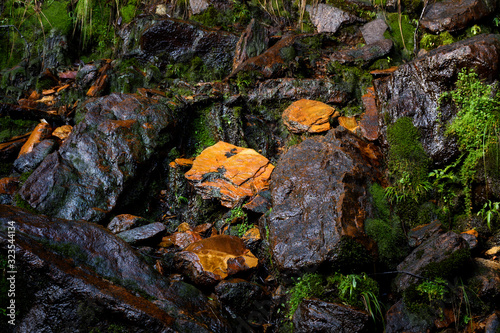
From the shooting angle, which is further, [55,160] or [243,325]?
[55,160]

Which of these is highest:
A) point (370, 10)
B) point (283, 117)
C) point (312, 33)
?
point (370, 10)

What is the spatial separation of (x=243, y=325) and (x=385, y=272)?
1722 mm

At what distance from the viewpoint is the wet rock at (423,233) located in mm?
4035

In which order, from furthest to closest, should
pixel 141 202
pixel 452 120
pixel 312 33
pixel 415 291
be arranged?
pixel 312 33 → pixel 141 202 → pixel 452 120 → pixel 415 291

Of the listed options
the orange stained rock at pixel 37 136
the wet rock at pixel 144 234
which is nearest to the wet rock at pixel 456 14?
the wet rock at pixel 144 234

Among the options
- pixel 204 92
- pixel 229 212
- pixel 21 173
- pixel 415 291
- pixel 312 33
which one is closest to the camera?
pixel 415 291

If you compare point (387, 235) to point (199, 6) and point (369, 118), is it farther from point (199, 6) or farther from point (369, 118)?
point (199, 6)

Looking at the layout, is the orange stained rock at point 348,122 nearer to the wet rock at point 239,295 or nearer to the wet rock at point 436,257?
the wet rock at point 436,257

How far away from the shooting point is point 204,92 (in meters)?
7.19

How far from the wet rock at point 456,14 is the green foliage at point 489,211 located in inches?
183

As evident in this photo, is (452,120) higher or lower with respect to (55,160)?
higher

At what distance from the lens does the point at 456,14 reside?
6910 mm

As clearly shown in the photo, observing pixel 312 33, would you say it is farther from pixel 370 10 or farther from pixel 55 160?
pixel 55 160

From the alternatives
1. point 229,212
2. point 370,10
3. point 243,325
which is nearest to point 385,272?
point 243,325
